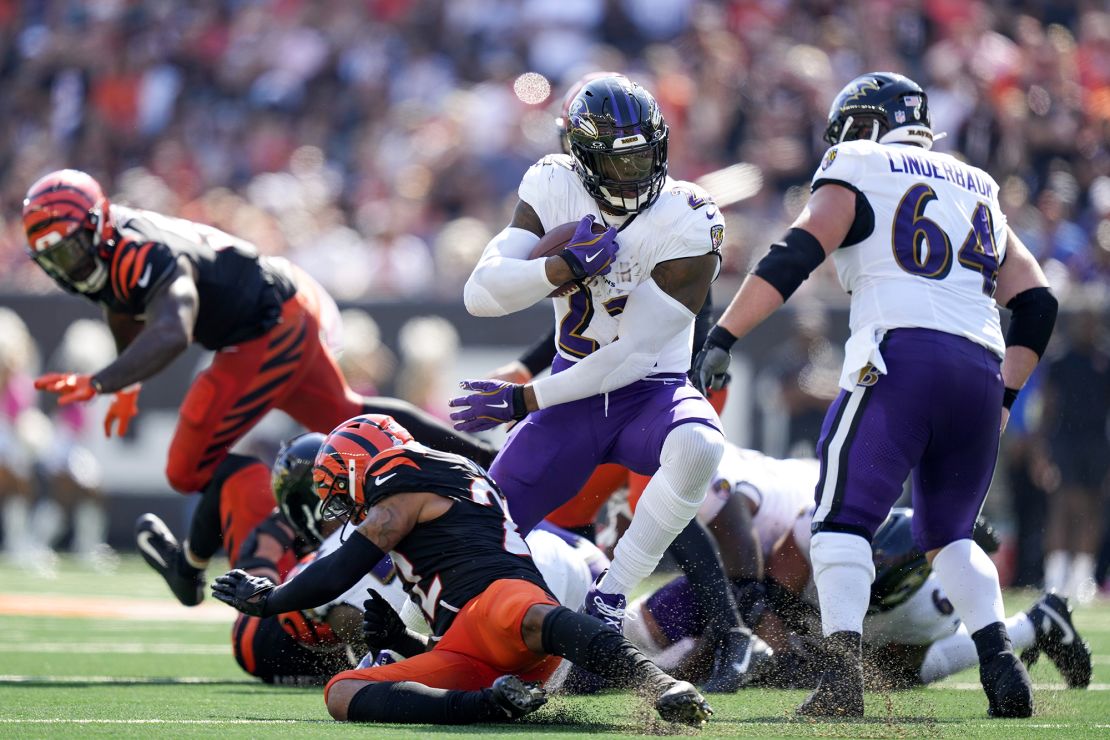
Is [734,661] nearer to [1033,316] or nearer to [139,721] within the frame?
[1033,316]

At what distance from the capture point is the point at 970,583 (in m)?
5.20

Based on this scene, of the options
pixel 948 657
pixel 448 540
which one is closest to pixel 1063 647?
pixel 948 657

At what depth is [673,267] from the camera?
17.5 ft

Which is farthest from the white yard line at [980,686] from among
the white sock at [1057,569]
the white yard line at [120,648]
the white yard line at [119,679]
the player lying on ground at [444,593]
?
the white sock at [1057,569]

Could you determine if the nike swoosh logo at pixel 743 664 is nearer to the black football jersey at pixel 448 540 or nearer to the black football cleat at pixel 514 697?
the black football jersey at pixel 448 540

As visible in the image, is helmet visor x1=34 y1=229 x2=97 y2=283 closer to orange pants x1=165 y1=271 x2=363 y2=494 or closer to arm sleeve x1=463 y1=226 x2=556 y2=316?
orange pants x1=165 y1=271 x2=363 y2=494

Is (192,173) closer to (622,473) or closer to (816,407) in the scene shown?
(816,407)

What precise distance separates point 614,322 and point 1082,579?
6.90m

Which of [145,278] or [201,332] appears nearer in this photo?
[145,278]

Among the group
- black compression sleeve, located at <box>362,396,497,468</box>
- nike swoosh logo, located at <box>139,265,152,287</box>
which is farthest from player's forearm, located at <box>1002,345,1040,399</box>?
nike swoosh logo, located at <box>139,265,152,287</box>

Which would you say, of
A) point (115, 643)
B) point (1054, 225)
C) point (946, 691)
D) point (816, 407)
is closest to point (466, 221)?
point (816, 407)

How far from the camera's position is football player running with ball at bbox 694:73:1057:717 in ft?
16.5

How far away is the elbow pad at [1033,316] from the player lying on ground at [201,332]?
7.76 ft

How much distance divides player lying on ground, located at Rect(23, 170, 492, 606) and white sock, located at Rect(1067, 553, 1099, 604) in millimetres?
5496
